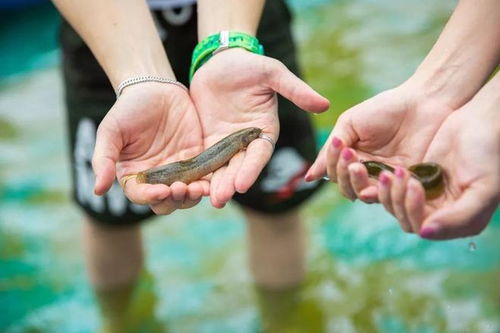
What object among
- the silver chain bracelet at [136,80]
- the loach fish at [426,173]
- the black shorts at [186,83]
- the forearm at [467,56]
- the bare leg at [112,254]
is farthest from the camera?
the bare leg at [112,254]

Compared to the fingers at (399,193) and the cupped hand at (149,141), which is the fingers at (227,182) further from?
the fingers at (399,193)

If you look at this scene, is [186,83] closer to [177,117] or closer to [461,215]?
[177,117]

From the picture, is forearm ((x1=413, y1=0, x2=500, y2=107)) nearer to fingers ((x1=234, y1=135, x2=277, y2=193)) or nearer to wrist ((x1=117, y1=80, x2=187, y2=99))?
fingers ((x1=234, y1=135, x2=277, y2=193))

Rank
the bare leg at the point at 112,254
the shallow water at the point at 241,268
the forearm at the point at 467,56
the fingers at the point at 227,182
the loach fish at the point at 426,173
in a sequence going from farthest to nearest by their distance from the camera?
1. the shallow water at the point at 241,268
2. the bare leg at the point at 112,254
3. the forearm at the point at 467,56
4. the fingers at the point at 227,182
5. the loach fish at the point at 426,173

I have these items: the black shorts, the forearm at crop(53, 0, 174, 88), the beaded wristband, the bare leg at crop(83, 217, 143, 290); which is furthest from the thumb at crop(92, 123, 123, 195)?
the bare leg at crop(83, 217, 143, 290)

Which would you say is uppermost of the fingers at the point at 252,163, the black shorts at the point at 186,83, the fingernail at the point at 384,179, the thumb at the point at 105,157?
the fingernail at the point at 384,179

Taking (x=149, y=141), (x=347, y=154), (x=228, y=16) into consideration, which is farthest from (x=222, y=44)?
(x=347, y=154)

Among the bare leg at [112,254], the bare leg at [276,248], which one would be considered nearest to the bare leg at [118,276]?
the bare leg at [112,254]

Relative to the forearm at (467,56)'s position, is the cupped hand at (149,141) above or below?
below
